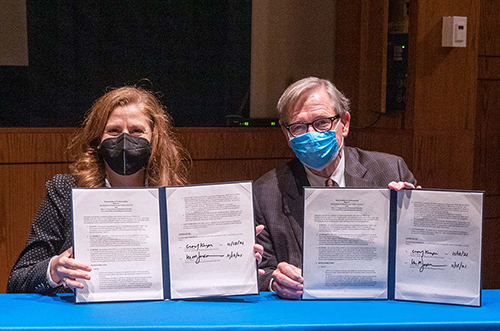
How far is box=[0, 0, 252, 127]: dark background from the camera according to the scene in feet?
11.6

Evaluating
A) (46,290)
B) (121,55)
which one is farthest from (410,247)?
(121,55)

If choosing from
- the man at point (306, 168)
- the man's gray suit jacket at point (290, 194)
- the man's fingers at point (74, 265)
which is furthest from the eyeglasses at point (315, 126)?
the man's fingers at point (74, 265)

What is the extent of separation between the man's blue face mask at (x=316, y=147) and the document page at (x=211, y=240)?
539mm

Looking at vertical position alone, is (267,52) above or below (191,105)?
above

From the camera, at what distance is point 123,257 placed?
151 centimetres

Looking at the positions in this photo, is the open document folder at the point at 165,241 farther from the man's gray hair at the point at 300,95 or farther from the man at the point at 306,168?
the man's gray hair at the point at 300,95

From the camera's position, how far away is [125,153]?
→ 6.17 feet

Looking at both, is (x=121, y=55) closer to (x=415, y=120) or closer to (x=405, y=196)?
(x=415, y=120)

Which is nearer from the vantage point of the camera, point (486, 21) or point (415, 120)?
point (415, 120)

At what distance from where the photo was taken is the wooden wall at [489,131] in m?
3.41

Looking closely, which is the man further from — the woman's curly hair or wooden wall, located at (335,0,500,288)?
wooden wall, located at (335,0,500,288)

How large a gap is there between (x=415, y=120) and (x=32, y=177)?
83.4 inches

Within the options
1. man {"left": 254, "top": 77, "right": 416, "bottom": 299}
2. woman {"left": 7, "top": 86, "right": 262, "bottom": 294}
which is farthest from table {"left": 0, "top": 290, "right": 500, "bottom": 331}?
man {"left": 254, "top": 77, "right": 416, "bottom": 299}

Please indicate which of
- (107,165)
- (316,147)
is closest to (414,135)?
(316,147)
